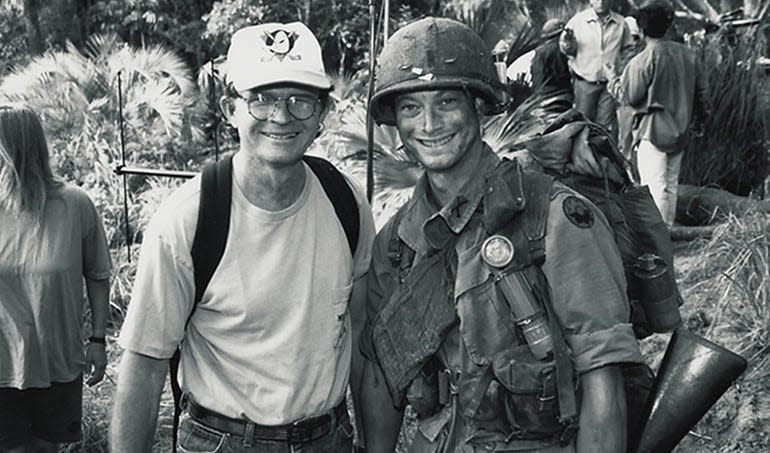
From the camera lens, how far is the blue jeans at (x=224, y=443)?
9.63 feet

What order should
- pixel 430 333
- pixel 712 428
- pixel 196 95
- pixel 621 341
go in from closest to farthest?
pixel 621 341
pixel 430 333
pixel 712 428
pixel 196 95

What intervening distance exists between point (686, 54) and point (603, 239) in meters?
5.77

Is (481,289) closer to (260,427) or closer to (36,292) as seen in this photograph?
(260,427)

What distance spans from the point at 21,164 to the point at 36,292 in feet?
1.92

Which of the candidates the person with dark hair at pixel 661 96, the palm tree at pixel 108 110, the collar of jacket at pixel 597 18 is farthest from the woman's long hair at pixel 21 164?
the collar of jacket at pixel 597 18

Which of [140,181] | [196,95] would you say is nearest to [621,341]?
[140,181]

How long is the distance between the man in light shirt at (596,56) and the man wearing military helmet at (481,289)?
20.1ft

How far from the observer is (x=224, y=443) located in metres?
2.94

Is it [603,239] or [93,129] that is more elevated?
[603,239]

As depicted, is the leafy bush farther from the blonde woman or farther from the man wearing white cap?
the man wearing white cap

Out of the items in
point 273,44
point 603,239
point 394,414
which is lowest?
point 394,414

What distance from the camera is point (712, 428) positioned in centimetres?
550

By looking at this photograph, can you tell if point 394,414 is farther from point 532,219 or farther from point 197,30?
point 197,30

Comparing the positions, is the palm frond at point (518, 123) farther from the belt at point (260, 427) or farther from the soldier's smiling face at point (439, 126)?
the belt at point (260, 427)
